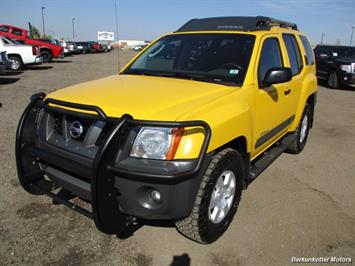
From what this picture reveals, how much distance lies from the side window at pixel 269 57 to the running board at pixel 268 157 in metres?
0.99

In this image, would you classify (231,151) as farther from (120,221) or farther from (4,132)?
(4,132)

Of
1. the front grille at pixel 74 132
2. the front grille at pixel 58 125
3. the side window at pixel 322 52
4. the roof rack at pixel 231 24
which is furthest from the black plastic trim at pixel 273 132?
the side window at pixel 322 52

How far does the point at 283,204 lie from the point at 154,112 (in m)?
2.14

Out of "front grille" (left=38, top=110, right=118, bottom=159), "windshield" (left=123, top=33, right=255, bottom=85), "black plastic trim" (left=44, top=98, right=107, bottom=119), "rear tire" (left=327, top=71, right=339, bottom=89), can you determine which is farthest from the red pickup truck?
"black plastic trim" (left=44, top=98, right=107, bottom=119)

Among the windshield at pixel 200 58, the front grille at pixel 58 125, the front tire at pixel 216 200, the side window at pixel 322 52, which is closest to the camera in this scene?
the front tire at pixel 216 200

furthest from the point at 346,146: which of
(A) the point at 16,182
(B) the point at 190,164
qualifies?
(A) the point at 16,182

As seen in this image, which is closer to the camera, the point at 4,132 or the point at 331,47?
the point at 4,132

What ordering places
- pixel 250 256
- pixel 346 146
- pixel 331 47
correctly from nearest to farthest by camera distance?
pixel 250 256 < pixel 346 146 < pixel 331 47

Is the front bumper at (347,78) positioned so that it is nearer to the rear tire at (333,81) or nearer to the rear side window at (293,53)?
the rear tire at (333,81)

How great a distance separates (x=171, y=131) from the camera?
8.28 ft

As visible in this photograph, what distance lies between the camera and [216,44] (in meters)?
3.89

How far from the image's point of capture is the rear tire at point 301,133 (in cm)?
538

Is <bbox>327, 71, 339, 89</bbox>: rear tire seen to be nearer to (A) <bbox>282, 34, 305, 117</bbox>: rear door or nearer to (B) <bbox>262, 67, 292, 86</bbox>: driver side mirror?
(A) <bbox>282, 34, 305, 117</bbox>: rear door

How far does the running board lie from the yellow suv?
3 cm
